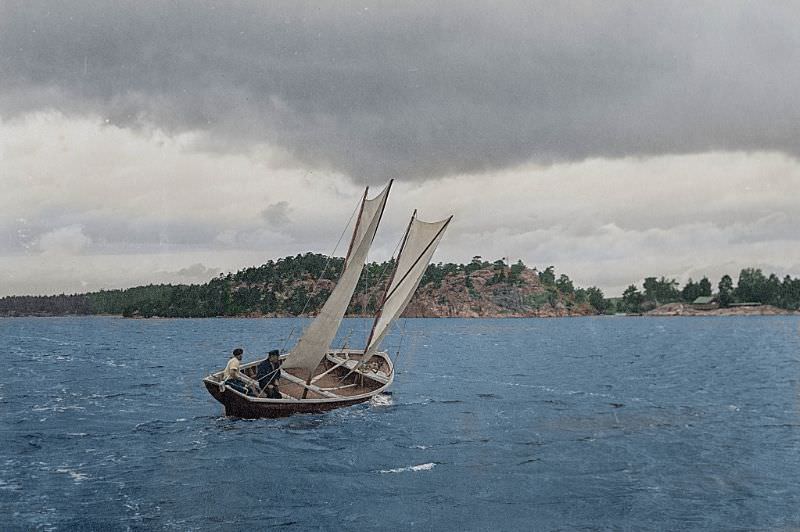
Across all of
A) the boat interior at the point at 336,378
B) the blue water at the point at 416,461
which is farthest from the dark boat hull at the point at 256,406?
the boat interior at the point at 336,378

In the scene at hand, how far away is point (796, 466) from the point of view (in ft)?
94.6

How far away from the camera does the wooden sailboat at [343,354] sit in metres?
35.9

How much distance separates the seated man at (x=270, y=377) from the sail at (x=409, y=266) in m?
8.69

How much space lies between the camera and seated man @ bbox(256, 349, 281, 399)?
3652cm

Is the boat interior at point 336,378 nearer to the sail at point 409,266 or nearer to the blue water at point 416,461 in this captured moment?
the blue water at point 416,461

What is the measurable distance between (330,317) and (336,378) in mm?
7618

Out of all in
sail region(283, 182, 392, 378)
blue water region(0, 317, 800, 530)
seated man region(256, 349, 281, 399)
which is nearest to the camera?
blue water region(0, 317, 800, 530)

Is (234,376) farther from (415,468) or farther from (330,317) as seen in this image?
(415,468)

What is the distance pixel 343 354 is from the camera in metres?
51.0

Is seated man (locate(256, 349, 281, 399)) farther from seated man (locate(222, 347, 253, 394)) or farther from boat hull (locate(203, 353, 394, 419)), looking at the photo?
seated man (locate(222, 347, 253, 394))

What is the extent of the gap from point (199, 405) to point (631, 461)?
2709 cm

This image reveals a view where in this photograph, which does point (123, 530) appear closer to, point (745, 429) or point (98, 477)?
point (98, 477)

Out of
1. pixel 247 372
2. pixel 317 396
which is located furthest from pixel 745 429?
pixel 247 372

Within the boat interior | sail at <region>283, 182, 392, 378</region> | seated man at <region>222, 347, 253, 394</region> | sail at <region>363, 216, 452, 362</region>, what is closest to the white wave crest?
the boat interior
